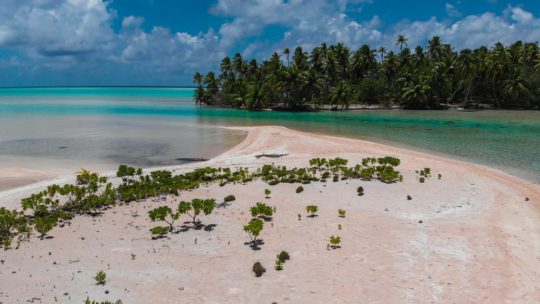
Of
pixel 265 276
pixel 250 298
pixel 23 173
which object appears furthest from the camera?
pixel 23 173

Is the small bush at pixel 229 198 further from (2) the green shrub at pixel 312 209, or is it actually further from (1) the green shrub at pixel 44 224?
(1) the green shrub at pixel 44 224

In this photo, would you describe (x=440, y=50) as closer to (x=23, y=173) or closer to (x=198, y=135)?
(x=198, y=135)

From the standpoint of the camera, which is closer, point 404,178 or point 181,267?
point 181,267

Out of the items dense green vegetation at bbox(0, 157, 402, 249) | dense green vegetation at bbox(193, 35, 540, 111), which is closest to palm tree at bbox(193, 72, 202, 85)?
dense green vegetation at bbox(193, 35, 540, 111)

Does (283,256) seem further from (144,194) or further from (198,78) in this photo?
(198,78)

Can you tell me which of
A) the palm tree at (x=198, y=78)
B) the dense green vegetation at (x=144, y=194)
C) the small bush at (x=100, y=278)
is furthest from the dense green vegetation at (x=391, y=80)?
the small bush at (x=100, y=278)

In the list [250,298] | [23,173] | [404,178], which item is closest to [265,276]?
[250,298]

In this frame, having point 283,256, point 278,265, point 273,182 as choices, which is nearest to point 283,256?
point 283,256

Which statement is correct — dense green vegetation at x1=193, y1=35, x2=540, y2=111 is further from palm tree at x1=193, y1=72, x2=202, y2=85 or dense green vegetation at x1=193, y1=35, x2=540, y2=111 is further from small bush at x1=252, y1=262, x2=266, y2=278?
small bush at x1=252, y1=262, x2=266, y2=278
